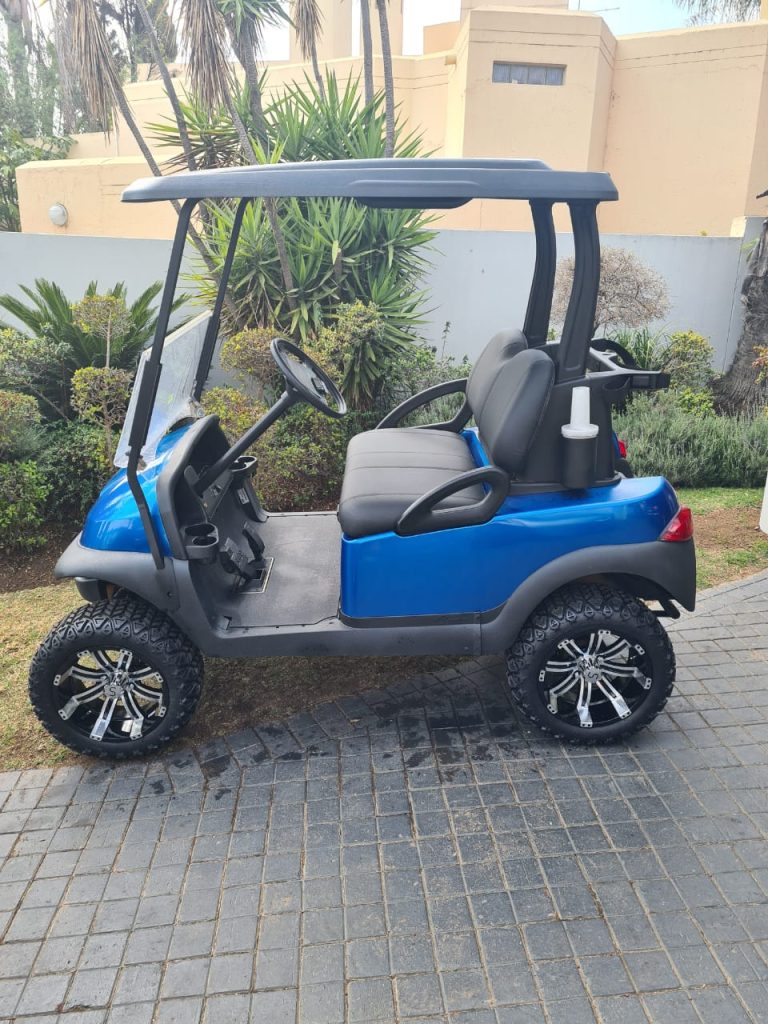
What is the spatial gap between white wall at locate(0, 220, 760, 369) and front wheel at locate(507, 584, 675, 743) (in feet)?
18.2

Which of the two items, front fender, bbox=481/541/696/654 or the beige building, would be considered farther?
the beige building

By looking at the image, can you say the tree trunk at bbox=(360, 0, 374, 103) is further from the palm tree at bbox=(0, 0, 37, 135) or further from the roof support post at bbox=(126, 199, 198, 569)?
the palm tree at bbox=(0, 0, 37, 135)

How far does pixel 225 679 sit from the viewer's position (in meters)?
3.56

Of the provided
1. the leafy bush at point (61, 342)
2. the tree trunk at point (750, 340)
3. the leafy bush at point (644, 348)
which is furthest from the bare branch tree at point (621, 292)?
the leafy bush at point (61, 342)

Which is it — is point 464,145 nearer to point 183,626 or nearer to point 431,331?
point 431,331

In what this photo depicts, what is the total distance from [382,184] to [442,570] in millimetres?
1309

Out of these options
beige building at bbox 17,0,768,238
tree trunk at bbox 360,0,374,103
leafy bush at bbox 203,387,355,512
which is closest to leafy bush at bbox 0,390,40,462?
leafy bush at bbox 203,387,355,512

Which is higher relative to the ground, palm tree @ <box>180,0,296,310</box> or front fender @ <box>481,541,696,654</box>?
palm tree @ <box>180,0,296,310</box>

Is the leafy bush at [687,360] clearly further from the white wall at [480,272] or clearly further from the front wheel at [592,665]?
the front wheel at [592,665]

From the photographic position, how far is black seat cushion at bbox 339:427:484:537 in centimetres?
284

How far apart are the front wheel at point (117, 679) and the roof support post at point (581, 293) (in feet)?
5.70

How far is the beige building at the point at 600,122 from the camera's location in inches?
499

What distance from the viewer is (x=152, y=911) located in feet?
7.63

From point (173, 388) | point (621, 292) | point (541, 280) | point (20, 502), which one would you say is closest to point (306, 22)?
point (621, 292)
